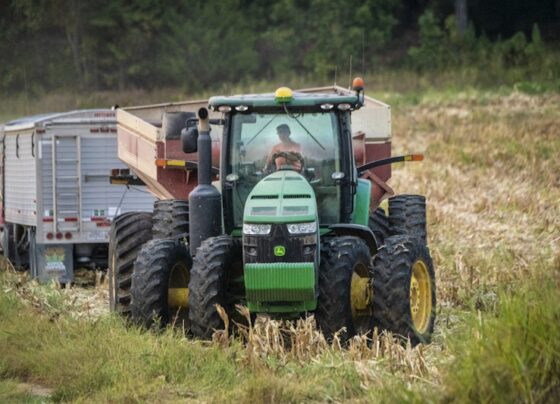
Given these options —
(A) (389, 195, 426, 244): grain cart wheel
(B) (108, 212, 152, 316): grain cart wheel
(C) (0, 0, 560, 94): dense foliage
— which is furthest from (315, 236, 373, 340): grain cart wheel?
(C) (0, 0, 560, 94): dense foliage

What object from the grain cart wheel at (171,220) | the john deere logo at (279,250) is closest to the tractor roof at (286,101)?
the john deere logo at (279,250)

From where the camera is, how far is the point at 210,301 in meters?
11.0

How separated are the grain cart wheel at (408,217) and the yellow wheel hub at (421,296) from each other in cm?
218

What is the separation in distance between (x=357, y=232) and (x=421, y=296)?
2.75 feet

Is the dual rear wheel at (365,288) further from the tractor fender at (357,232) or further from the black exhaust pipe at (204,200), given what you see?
the black exhaust pipe at (204,200)

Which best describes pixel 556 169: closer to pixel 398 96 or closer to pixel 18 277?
pixel 18 277

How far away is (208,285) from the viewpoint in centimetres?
1100

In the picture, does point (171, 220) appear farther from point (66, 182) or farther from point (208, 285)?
point (66, 182)

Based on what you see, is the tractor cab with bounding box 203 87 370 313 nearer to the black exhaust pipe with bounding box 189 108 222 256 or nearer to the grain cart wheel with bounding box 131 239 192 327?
the black exhaust pipe with bounding box 189 108 222 256

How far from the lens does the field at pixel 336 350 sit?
7.61 metres

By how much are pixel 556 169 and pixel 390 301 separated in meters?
14.0

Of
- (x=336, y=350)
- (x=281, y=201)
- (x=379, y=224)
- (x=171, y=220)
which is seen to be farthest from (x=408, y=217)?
(x=336, y=350)

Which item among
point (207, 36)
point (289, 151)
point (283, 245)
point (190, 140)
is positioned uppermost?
point (207, 36)

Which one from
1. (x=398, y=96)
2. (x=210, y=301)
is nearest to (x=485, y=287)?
(x=210, y=301)
